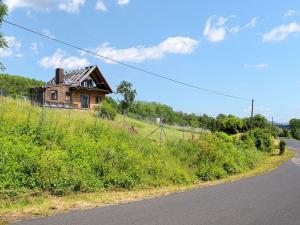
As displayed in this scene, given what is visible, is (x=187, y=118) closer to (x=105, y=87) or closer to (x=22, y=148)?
(x=105, y=87)

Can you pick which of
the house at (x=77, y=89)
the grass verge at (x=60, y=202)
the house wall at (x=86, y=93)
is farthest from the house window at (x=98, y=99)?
the grass verge at (x=60, y=202)

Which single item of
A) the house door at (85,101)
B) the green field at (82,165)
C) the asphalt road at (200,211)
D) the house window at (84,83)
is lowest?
the asphalt road at (200,211)

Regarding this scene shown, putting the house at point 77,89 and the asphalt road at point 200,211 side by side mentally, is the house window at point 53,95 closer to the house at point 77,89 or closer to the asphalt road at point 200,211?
the house at point 77,89

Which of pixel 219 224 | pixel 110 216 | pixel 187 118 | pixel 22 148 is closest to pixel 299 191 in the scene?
pixel 219 224

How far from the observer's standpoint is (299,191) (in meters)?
16.2

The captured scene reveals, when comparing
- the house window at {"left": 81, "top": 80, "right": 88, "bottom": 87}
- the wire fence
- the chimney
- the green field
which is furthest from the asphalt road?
the chimney

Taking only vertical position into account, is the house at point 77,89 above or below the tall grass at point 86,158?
above

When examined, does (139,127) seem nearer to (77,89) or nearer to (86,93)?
(77,89)

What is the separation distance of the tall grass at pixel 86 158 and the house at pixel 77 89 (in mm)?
33499

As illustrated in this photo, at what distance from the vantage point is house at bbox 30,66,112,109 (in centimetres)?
5375

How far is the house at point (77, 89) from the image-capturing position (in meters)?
53.8

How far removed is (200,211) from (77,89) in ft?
149

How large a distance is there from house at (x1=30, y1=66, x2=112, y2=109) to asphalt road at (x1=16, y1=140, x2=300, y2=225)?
40.4 meters

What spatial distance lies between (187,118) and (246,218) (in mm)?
94235
